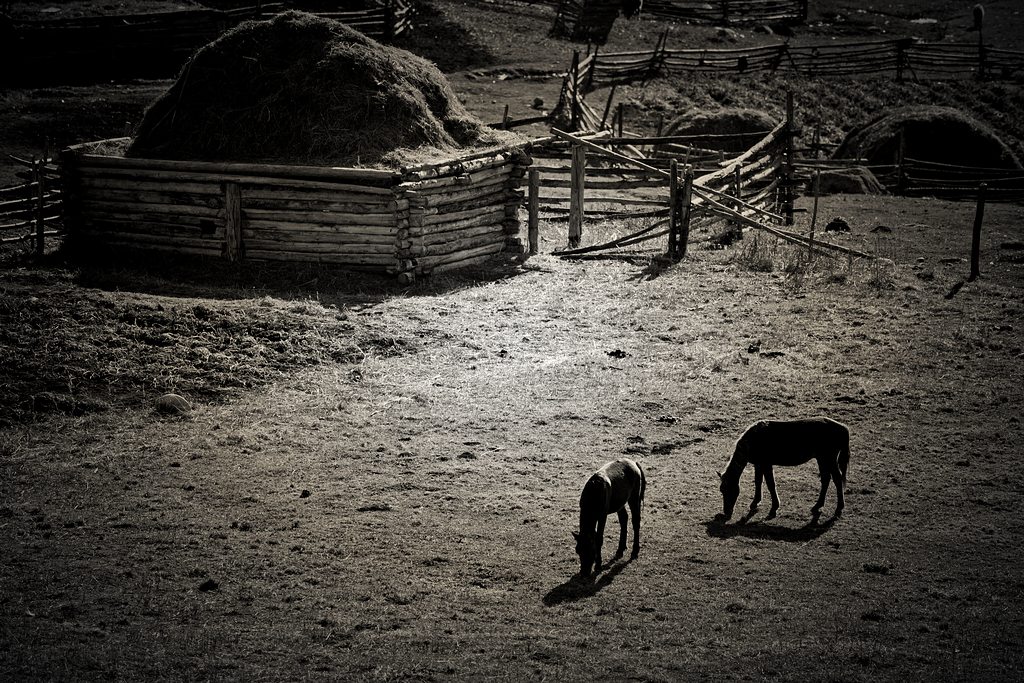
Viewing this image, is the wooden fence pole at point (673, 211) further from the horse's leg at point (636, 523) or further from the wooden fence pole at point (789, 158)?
the horse's leg at point (636, 523)

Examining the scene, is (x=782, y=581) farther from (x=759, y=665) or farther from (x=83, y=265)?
(x=83, y=265)

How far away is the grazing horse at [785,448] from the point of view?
842 centimetres

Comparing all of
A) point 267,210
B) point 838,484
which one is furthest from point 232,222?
point 838,484

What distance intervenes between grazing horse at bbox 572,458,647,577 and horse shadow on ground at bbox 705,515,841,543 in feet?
2.77

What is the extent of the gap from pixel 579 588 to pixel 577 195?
11669 mm

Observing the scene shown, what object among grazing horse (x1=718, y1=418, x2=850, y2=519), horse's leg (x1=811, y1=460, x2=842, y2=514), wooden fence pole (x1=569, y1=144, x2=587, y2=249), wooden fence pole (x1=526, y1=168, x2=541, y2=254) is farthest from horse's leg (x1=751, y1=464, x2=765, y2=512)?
wooden fence pole (x1=569, y1=144, x2=587, y2=249)

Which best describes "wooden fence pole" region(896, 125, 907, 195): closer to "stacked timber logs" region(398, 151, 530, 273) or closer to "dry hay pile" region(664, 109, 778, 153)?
"dry hay pile" region(664, 109, 778, 153)

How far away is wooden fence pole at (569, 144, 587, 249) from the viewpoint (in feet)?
59.7

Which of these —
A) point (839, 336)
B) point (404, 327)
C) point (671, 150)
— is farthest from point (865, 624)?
point (671, 150)

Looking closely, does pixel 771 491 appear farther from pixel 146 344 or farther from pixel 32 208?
pixel 32 208

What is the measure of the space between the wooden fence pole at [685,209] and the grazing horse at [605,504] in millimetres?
9996

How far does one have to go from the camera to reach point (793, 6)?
47281mm

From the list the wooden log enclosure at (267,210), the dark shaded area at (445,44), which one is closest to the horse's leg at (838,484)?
the wooden log enclosure at (267,210)

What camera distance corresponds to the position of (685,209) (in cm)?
1720
